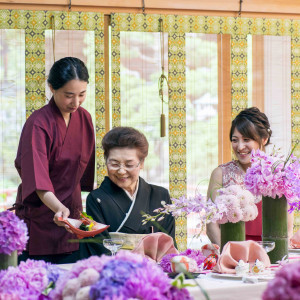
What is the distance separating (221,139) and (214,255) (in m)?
2.33

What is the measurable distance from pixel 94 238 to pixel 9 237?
2.83 feet

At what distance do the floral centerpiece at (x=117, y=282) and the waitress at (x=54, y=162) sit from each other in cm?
158

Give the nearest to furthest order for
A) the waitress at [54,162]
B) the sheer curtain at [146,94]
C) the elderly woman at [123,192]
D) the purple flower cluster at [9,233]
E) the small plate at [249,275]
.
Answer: the purple flower cluster at [9,233] < the small plate at [249,275] < the elderly woman at [123,192] < the waitress at [54,162] < the sheer curtain at [146,94]

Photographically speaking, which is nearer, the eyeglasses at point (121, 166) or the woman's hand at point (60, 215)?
the woman's hand at point (60, 215)

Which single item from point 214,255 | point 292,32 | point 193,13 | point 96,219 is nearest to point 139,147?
point 96,219

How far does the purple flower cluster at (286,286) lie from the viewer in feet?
3.15

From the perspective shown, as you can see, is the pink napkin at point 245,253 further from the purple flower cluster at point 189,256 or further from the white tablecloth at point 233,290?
the white tablecloth at point 233,290

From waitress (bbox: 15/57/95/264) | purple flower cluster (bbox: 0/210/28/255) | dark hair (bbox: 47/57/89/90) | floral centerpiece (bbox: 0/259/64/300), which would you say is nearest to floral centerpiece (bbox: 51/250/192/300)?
floral centerpiece (bbox: 0/259/64/300)

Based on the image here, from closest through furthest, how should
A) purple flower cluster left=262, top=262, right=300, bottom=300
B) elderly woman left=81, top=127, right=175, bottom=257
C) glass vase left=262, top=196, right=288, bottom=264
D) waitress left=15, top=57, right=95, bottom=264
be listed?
purple flower cluster left=262, top=262, right=300, bottom=300 → glass vase left=262, top=196, right=288, bottom=264 → elderly woman left=81, top=127, right=175, bottom=257 → waitress left=15, top=57, right=95, bottom=264

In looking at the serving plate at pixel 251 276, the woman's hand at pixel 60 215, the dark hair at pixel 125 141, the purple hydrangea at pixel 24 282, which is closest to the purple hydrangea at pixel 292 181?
the serving plate at pixel 251 276

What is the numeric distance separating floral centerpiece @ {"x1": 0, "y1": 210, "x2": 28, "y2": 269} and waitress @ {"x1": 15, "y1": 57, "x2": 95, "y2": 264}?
1.06 meters

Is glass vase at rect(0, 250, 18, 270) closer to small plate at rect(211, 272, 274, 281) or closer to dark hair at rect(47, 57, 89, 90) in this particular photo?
small plate at rect(211, 272, 274, 281)

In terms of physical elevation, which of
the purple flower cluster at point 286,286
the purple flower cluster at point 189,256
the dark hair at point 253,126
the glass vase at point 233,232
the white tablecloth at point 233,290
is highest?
the dark hair at point 253,126

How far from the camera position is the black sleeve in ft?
8.27
